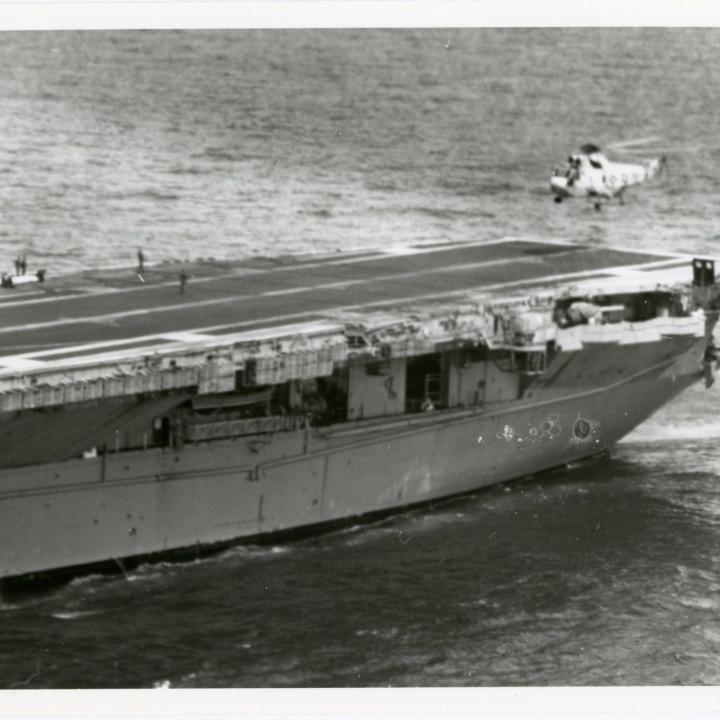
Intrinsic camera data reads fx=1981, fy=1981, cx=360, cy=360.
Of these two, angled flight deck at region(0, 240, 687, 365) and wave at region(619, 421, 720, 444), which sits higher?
angled flight deck at region(0, 240, 687, 365)

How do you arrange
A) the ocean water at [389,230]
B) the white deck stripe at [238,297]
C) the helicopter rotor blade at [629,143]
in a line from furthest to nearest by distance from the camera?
1. the helicopter rotor blade at [629,143]
2. the white deck stripe at [238,297]
3. the ocean water at [389,230]

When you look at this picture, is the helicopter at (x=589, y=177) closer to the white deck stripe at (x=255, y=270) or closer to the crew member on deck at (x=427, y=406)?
the white deck stripe at (x=255, y=270)

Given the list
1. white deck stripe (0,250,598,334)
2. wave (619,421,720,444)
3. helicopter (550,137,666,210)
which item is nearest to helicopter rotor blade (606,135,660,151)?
helicopter (550,137,666,210)

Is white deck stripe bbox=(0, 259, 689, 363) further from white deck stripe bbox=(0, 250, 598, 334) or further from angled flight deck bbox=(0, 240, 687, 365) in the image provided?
white deck stripe bbox=(0, 250, 598, 334)

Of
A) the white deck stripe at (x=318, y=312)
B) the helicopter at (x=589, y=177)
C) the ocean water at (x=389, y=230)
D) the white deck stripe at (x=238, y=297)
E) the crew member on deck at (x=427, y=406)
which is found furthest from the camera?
the helicopter at (x=589, y=177)

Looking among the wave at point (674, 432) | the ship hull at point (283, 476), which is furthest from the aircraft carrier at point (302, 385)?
the wave at point (674, 432)

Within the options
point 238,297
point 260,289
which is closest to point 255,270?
point 260,289
